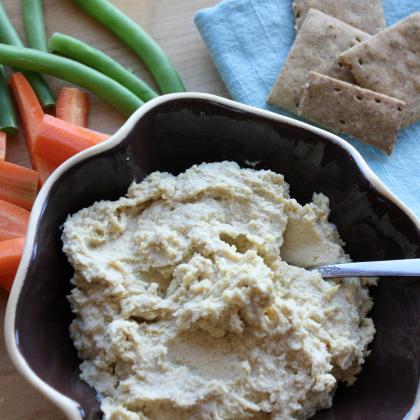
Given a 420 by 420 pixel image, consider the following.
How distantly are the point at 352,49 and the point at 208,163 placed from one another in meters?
0.79

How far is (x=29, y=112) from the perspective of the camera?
2.38 metres

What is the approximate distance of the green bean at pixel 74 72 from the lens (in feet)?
7.89

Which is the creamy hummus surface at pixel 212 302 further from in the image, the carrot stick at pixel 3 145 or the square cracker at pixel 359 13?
the square cracker at pixel 359 13

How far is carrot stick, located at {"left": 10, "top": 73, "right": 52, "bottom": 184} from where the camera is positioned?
2322 mm

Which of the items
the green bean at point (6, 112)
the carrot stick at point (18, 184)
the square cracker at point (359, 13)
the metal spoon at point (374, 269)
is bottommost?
the carrot stick at point (18, 184)

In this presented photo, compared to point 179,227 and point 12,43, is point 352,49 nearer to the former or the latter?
point 179,227

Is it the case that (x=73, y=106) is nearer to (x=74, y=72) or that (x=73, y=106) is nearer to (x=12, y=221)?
(x=74, y=72)

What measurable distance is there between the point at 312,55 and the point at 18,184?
122 centimetres

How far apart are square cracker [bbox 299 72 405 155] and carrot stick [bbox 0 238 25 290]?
1.16 metres

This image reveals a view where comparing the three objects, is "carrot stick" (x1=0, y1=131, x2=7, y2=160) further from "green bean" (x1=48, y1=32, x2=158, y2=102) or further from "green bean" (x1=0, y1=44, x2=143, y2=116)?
"green bean" (x1=48, y1=32, x2=158, y2=102)

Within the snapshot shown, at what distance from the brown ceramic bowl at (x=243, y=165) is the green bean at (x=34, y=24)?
789mm

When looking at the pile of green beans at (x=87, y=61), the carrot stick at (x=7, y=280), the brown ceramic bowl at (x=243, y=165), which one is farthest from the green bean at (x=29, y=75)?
the carrot stick at (x=7, y=280)

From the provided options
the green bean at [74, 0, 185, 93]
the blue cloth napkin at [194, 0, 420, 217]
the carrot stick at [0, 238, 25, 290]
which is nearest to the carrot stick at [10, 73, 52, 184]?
the carrot stick at [0, 238, 25, 290]

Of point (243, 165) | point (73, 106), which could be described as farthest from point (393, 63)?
point (73, 106)
